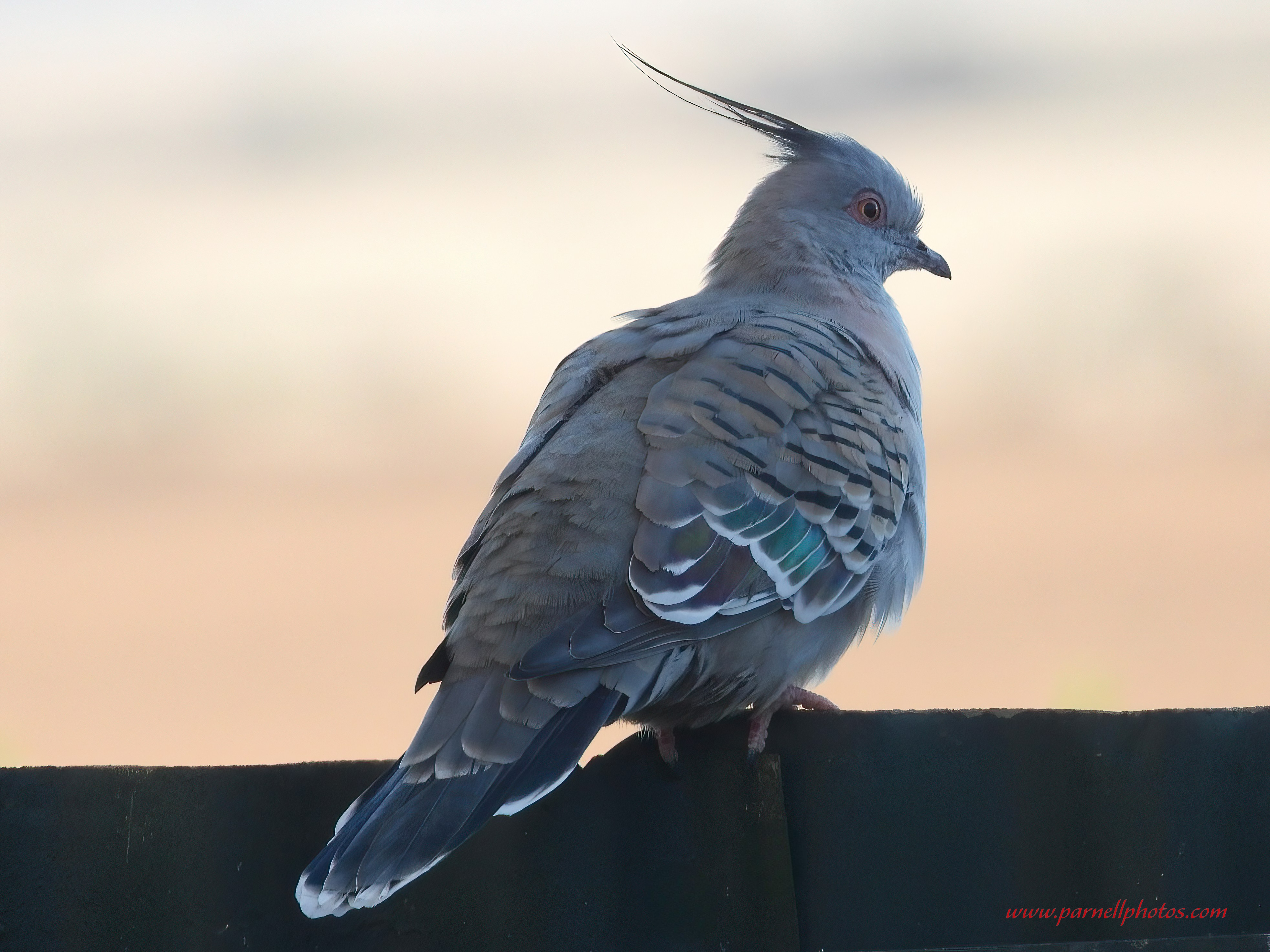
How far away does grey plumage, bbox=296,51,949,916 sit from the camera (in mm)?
2375

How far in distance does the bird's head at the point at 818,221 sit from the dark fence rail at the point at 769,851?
220cm

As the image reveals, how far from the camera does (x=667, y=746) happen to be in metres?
2.67

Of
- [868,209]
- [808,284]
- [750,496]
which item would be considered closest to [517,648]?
[750,496]

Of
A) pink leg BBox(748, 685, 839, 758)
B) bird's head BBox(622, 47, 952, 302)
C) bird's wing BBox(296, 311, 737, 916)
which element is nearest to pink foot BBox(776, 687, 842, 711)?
pink leg BBox(748, 685, 839, 758)

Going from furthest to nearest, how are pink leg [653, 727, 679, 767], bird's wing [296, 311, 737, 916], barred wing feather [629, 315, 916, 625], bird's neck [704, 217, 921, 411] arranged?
1. bird's neck [704, 217, 921, 411]
2. barred wing feather [629, 315, 916, 625]
3. pink leg [653, 727, 679, 767]
4. bird's wing [296, 311, 737, 916]

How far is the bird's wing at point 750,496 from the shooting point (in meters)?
2.67

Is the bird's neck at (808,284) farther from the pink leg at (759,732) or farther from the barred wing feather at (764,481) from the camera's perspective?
the pink leg at (759,732)

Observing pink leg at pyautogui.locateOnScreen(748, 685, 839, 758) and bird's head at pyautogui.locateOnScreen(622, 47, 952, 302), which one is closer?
pink leg at pyautogui.locateOnScreen(748, 685, 839, 758)

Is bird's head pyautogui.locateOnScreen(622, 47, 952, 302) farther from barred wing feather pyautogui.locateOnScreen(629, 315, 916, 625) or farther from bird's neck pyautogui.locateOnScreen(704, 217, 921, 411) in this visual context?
barred wing feather pyautogui.locateOnScreen(629, 315, 916, 625)

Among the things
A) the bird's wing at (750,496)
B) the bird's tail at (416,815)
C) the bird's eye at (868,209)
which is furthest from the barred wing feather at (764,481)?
the bird's eye at (868,209)

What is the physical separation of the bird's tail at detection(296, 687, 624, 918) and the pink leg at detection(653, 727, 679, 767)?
139 millimetres

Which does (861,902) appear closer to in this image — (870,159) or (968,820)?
(968,820)

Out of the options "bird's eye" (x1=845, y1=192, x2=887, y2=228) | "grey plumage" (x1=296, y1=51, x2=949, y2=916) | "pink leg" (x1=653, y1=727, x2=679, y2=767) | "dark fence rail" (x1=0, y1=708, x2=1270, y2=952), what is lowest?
"dark fence rail" (x1=0, y1=708, x2=1270, y2=952)

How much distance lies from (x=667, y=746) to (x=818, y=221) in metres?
2.31
